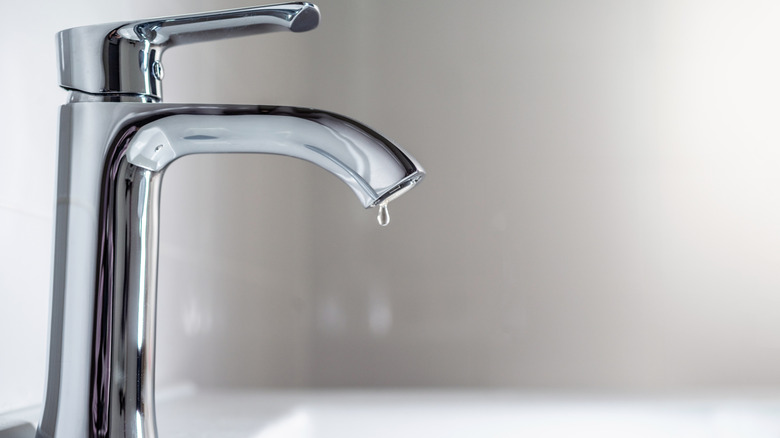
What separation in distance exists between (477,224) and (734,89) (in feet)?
1.29

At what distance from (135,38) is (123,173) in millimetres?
72

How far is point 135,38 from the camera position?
368 millimetres

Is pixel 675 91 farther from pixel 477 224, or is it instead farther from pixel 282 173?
pixel 282 173

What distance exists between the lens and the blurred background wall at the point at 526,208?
932 mm

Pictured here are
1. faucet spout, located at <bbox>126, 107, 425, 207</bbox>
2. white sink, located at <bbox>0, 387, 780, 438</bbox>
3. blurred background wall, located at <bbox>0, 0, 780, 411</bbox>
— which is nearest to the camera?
faucet spout, located at <bbox>126, 107, 425, 207</bbox>

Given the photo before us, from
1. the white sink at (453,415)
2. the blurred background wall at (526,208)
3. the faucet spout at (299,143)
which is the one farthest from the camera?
the blurred background wall at (526,208)

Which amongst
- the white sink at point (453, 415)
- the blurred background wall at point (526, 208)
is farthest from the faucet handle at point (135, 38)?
the blurred background wall at point (526, 208)

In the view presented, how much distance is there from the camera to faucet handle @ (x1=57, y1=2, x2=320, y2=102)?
14.1 inches

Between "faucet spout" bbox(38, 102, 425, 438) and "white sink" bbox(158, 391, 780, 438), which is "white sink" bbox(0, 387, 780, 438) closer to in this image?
"white sink" bbox(158, 391, 780, 438)

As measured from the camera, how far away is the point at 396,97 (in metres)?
0.97

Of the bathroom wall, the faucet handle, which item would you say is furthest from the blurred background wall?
the faucet handle

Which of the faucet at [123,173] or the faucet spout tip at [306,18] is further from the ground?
the faucet spout tip at [306,18]

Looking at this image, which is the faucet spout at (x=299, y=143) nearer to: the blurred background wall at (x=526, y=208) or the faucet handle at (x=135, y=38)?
the faucet handle at (x=135, y=38)

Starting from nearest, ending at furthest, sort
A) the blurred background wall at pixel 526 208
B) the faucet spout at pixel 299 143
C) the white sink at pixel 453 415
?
the faucet spout at pixel 299 143 < the white sink at pixel 453 415 < the blurred background wall at pixel 526 208
